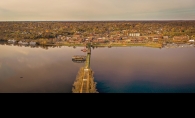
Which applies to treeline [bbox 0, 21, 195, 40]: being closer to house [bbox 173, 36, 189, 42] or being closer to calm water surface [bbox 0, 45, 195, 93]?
house [bbox 173, 36, 189, 42]

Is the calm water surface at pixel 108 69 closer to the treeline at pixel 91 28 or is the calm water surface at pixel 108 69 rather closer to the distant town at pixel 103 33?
the distant town at pixel 103 33

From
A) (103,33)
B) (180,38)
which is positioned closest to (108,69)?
(103,33)

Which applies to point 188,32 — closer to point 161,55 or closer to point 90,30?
point 161,55

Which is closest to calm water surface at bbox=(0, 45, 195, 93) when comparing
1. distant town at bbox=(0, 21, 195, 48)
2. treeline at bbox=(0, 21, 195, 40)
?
distant town at bbox=(0, 21, 195, 48)

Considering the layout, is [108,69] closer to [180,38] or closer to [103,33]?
[103,33]

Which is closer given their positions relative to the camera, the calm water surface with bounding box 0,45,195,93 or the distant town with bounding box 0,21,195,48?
the calm water surface with bounding box 0,45,195,93
